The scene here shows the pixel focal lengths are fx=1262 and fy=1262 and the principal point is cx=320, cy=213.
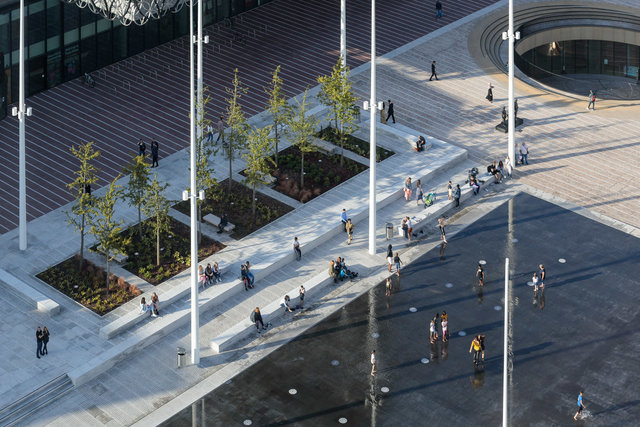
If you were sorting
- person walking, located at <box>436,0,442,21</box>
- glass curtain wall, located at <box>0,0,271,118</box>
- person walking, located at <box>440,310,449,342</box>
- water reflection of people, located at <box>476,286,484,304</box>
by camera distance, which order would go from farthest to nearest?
person walking, located at <box>436,0,442,21</box>
glass curtain wall, located at <box>0,0,271,118</box>
water reflection of people, located at <box>476,286,484,304</box>
person walking, located at <box>440,310,449,342</box>

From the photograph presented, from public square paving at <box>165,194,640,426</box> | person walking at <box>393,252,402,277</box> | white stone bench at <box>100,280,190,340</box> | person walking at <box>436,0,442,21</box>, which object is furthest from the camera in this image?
person walking at <box>436,0,442,21</box>

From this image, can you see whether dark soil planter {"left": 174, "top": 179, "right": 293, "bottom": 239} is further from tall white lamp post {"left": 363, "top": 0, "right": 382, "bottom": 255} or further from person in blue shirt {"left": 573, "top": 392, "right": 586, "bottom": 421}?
person in blue shirt {"left": 573, "top": 392, "right": 586, "bottom": 421}

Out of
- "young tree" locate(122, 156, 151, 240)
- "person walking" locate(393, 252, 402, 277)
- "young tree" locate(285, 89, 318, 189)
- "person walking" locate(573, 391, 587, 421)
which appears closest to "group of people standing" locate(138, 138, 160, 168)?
"young tree" locate(122, 156, 151, 240)

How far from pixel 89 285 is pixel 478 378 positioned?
20410 mm

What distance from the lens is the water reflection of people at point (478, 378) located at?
58.4 meters

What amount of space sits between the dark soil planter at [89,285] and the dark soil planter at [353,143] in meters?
19.1

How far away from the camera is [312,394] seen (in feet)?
189

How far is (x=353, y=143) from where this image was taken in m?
78.5

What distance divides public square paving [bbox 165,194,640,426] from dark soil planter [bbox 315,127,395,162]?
9469 millimetres

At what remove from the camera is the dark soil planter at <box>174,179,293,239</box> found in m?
70.1

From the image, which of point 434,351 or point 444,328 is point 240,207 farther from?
point 434,351

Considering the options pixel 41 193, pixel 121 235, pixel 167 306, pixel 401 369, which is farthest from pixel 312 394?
pixel 41 193

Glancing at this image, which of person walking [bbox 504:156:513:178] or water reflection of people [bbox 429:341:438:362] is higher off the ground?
person walking [bbox 504:156:513:178]

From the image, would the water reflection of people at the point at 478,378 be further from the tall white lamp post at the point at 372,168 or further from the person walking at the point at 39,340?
the person walking at the point at 39,340
